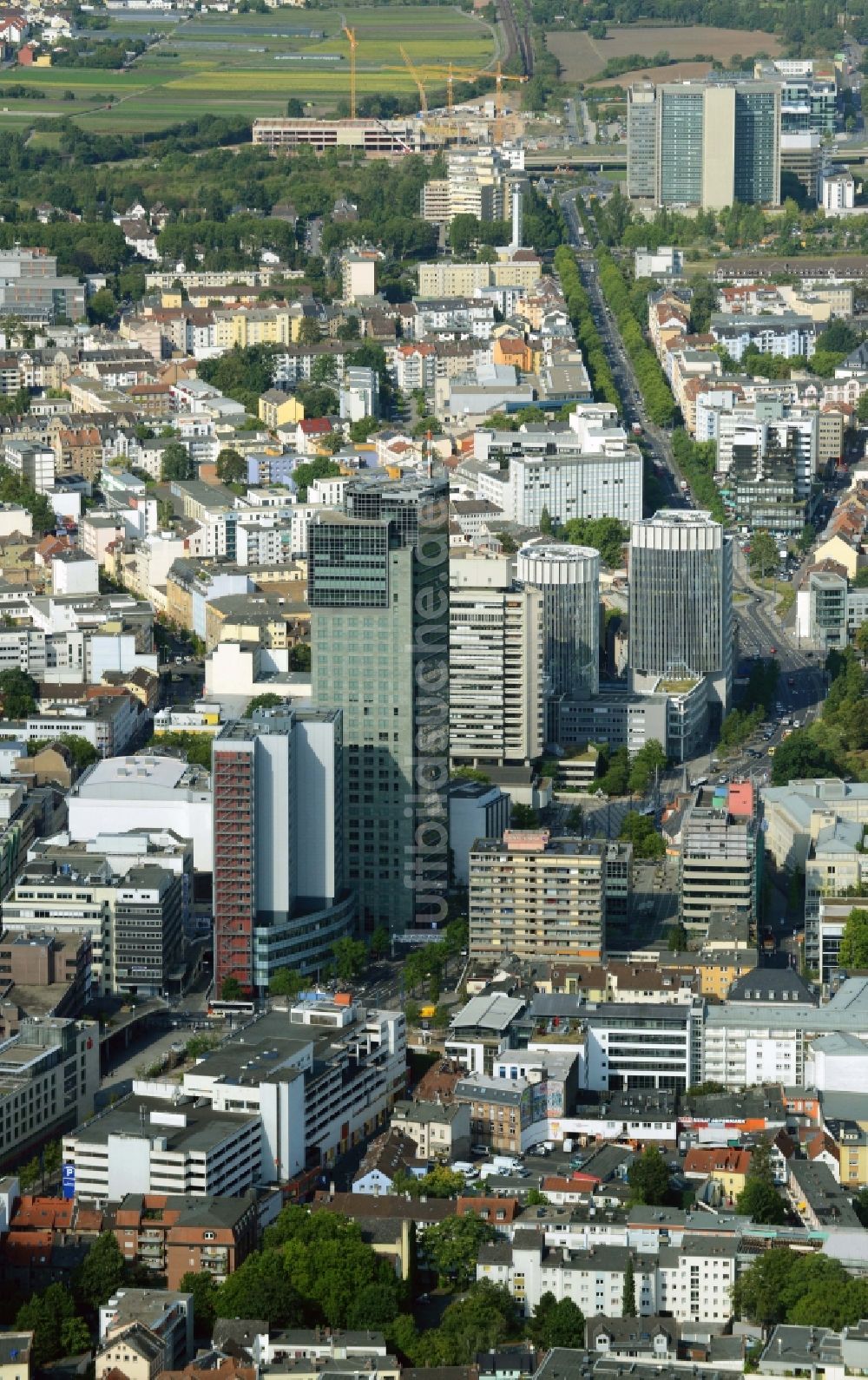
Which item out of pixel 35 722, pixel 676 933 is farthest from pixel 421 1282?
pixel 35 722

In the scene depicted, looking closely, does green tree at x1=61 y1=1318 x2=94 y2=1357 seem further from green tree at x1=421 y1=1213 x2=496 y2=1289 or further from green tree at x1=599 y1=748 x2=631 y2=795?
green tree at x1=599 y1=748 x2=631 y2=795

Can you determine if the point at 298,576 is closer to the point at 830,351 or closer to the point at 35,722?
the point at 35,722

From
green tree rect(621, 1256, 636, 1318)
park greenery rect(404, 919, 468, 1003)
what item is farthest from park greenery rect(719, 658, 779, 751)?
green tree rect(621, 1256, 636, 1318)

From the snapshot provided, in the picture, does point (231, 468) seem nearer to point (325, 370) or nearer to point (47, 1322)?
point (325, 370)

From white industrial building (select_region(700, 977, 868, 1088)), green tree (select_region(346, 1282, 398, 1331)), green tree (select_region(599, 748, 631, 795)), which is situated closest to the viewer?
→ green tree (select_region(346, 1282, 398, 1331))

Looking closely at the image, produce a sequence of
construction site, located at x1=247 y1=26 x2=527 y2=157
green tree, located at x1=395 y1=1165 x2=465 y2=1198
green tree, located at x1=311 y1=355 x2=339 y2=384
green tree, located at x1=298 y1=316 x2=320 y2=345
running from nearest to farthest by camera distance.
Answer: green tree, located at x1=395 y1=1165 x2=465 y2=1198
green tree, located at x1=311 y1=355 x2=339 y2=384
green tree, located at x1=298 y1=316 x2=320 y2=345
construction site, located at x1=247 y1=26 x2=527 y2=157

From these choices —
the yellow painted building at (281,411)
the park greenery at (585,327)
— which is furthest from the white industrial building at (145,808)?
the park greenery at (585,327)
